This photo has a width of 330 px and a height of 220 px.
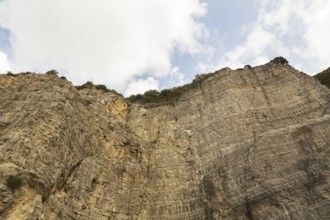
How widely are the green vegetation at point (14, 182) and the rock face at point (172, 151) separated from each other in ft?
0.17

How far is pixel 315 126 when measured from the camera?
78.7 feet

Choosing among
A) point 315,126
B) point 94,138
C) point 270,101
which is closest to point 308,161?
point 315,126

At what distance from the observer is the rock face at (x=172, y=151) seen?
20516 millimetres

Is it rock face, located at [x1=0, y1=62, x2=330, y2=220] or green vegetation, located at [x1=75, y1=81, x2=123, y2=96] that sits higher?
green vegetation, located at [x1=75, y1=81, x2=123, y2=96]

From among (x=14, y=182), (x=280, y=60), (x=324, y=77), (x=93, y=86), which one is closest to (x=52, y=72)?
(x=93, y=86)

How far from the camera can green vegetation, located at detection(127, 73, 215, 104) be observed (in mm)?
32781

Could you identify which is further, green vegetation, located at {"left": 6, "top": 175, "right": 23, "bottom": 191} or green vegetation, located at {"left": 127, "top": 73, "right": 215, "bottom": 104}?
green vegetation, located at {"left": 127, "top": 73, "right": 215, "bottom": 104}

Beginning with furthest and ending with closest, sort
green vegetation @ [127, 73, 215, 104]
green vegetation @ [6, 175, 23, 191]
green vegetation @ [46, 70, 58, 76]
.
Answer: green vegetation @ [127, 73, 215, 104] → green vegetation @ [46, 70, 58, 76] → green vegetation @ [6, 175, 23, 191]

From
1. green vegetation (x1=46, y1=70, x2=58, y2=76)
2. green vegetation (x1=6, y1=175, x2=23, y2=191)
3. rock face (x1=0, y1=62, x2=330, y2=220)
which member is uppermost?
green vegetation (x1=46, y1=70, x2=58, y2=76)

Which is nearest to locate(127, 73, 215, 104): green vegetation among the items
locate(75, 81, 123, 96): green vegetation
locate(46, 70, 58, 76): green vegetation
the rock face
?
the rock face

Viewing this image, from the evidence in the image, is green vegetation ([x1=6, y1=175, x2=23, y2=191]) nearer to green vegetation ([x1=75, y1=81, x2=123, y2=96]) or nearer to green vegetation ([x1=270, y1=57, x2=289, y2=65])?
green vegetation ([x1=75, y1=81, x2=123, y2=96])

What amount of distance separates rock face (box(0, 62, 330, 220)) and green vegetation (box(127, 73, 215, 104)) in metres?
1.90

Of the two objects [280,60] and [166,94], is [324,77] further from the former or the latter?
[166,94]

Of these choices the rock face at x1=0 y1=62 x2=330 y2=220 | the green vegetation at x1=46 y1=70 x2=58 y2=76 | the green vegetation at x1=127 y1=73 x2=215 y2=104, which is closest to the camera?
the rock face at x1=0 y1=62 x2=330 y2=220
